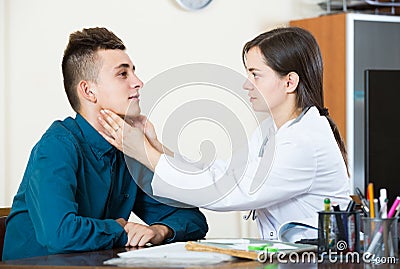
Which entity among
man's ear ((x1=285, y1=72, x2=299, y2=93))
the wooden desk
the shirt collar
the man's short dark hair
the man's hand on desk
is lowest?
the wooden desk

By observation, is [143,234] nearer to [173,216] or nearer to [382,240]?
[173,216]

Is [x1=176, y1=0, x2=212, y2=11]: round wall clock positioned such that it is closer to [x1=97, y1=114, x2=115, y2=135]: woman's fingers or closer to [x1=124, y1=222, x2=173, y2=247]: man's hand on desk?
[x1=97, y1=114, x2=115, y2=135]: woman's fingers

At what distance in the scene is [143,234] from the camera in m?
1.95

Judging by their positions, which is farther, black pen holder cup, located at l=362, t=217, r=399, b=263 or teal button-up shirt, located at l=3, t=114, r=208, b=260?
teal button-up shirt, located at l=3, t=114, r=208, b=260

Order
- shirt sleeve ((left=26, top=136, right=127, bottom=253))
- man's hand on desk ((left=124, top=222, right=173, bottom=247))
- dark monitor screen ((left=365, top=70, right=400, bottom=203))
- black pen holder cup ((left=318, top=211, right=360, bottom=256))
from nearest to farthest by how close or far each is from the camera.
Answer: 1. black pen holder cup ((left=318, top=211, right=360, bottom=256))
2. shirt sleeve ((left=26, top=136, right=127, bottom=253))
3. man's hand on desk ((left=124, top=222, right=173, bottom=247))
4. dark monitor screen ((left=365, top=70, right=400, bottom=203))

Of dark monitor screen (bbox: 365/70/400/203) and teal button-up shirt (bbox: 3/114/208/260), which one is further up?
dark monitor screen (bbox: 365/70/400/203)

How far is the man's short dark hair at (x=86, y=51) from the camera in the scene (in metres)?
2.16

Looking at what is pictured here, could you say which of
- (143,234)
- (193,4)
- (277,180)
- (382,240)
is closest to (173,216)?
(143,234)

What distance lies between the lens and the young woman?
Result: 2.02 meters

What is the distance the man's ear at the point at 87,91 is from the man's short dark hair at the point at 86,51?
0.04ft

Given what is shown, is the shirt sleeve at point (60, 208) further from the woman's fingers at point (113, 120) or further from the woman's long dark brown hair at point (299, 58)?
the woman's long dark brown hair at point (299, 58)

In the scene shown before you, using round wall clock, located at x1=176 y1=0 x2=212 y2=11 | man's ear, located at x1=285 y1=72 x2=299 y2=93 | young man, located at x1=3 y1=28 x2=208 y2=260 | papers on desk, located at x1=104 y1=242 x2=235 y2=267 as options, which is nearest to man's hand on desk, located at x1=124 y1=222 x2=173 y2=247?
young man, located at x1=3 y1=28 x2=208 y2=260

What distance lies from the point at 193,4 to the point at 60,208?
2.80 m

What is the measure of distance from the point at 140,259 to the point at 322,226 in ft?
1.22
